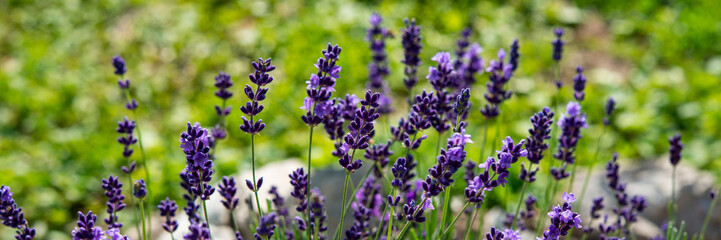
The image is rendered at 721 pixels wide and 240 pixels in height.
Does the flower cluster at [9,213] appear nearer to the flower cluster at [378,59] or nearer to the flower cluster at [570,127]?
the flower cluster at [378,59]

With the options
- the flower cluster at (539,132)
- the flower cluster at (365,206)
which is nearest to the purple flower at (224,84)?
the flower cluster at (365,206)

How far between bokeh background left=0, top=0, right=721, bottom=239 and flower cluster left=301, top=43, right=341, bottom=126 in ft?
6.60

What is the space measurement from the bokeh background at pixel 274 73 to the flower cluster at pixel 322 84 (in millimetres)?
2010

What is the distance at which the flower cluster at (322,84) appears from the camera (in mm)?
1598

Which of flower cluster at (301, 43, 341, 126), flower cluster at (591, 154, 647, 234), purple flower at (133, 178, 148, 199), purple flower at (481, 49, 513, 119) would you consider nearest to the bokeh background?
purple flower at (481, 49, 513, 119)

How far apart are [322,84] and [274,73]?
388 centimetres

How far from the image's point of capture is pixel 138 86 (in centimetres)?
538

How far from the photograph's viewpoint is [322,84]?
1.62 m

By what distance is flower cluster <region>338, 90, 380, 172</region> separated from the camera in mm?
1577

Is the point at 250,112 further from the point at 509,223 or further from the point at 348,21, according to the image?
the point at 348,21

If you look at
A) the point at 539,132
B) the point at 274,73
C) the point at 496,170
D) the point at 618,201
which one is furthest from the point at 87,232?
the point at 274,73

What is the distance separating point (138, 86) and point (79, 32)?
141 cm

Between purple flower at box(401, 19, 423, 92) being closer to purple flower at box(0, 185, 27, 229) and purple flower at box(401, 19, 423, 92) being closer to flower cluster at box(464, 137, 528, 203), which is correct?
flower cluster at box(464, 137, 528, 203)

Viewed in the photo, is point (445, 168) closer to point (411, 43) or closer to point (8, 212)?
point (411, 43)
